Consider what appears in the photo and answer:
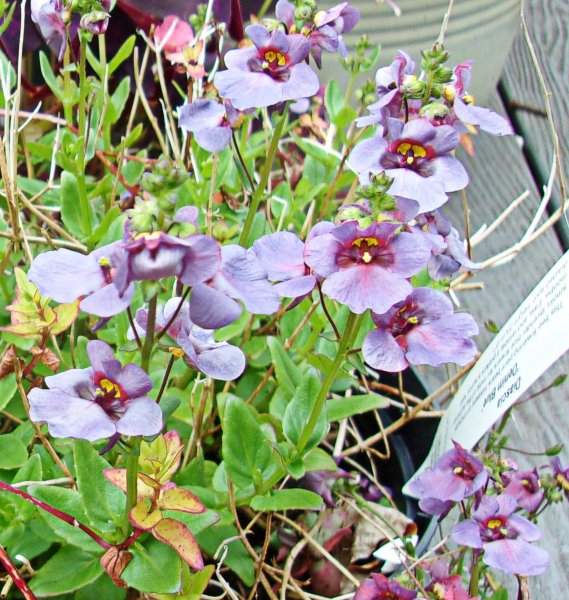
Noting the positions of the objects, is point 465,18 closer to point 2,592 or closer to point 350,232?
point 350,232

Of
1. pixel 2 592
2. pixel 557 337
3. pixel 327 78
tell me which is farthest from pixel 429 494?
pixel 327 78

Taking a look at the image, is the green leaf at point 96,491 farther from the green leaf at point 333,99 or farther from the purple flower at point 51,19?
the green leaf at point 333,99

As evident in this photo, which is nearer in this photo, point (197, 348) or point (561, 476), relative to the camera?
point (197, 348)

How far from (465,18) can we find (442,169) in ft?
1.87

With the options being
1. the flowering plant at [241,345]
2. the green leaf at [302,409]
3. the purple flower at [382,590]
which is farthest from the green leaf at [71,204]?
the purple flower at [382,590]

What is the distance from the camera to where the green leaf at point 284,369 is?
57 cm

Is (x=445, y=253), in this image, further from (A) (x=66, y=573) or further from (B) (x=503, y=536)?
(A) (x=66, y=573)

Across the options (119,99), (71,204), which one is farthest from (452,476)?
(119,99)

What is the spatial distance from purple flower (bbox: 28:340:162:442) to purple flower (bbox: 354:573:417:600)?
0.66 ft

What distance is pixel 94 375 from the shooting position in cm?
40

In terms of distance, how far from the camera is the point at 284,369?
1.89ft

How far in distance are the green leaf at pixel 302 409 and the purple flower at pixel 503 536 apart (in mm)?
115

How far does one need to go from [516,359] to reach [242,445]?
0.18 metres

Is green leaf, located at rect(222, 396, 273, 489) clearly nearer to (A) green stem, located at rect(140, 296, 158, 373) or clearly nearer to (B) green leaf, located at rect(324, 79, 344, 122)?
(A) green stem, located at rect(140, 296, 158, 373)
